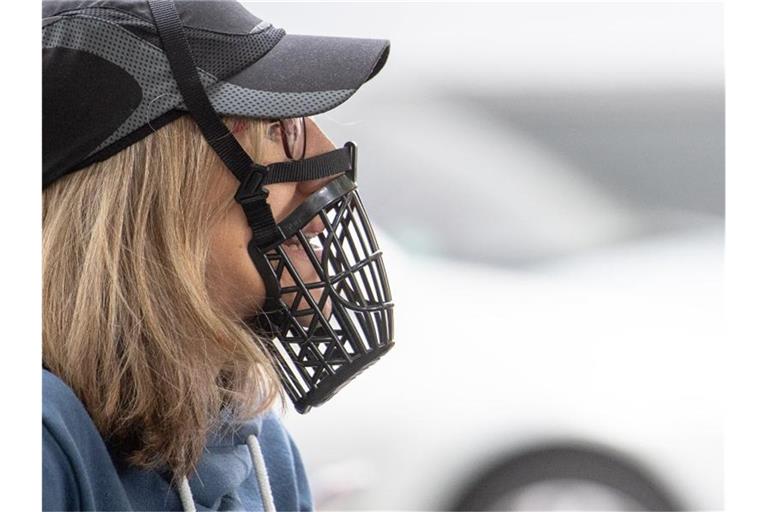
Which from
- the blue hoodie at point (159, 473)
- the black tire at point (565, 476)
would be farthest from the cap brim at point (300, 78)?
the black tire at point (565, 476)

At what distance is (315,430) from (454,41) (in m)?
1.02

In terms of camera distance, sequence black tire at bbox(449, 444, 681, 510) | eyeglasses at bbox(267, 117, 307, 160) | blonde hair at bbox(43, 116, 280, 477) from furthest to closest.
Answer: black tire at bbox(449, 444, 681, 510)
eyeglasses at bbox(267, 117, 307, 160)
blonde hair at bbox(43, 116, 280, 477)

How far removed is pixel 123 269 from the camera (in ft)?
3.64

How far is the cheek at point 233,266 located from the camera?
1.18 metres

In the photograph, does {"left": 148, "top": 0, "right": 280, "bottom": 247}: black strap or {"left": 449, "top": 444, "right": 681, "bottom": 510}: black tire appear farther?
{"left": 449, "top": 444, "right": 681, "bottom": 510}: black tire

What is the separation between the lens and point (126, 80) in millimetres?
1101

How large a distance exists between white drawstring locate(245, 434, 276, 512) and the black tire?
1123 millimetres

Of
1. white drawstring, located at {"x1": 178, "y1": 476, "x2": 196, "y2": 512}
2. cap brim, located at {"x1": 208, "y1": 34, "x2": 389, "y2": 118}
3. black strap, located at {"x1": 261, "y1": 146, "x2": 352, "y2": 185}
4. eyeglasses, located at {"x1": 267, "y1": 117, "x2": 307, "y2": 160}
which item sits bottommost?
white drawstring, located at {"x1": 178, "y1": 476, "x2": 196, "y2": 512}

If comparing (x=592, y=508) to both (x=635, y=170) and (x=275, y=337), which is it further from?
(x=275, y=337)

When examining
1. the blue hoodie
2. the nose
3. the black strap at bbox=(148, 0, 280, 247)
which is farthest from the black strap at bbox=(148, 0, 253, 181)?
the blue hoodie

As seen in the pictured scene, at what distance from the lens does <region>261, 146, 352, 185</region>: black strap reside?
3.89 feet

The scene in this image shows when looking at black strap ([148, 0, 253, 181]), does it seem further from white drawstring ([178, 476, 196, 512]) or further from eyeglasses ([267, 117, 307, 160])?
white drawstring ([178, 476, 196, 512])

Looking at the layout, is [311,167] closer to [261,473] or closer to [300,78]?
[300,78]

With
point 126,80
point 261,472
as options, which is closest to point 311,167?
point 126,80
